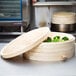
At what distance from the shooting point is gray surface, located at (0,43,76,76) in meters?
0.70

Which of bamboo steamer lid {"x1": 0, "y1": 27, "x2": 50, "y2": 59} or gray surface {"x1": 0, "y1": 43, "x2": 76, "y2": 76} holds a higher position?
bamboo steamer lid {"x1": 0, "y1": 27, "x2": 50, "y2": 59}

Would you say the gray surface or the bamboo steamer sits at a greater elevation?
the bamboo steamer

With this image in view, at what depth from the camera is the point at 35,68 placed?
753 millimetres

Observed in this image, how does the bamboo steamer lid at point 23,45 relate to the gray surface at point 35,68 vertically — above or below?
above

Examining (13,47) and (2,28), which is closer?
(13,47)

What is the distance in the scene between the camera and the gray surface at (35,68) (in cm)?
70

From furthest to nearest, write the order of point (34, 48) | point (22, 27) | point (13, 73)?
point (22, 27)
point (34, 48)
point (13, 73)

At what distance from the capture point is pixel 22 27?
1.60 m

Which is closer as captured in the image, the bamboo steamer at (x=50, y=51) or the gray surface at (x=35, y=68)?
the gray surface at (x=35, y=68)

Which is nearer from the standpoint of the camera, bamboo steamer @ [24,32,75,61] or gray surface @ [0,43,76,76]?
gray surface @ [0,43,76,76]

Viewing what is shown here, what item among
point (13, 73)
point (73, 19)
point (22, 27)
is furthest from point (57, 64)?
point (73, 19)

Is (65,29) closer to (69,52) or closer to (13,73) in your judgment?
A: (69,52)

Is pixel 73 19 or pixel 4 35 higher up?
pixel 73 19

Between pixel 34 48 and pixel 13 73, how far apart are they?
0.15m
